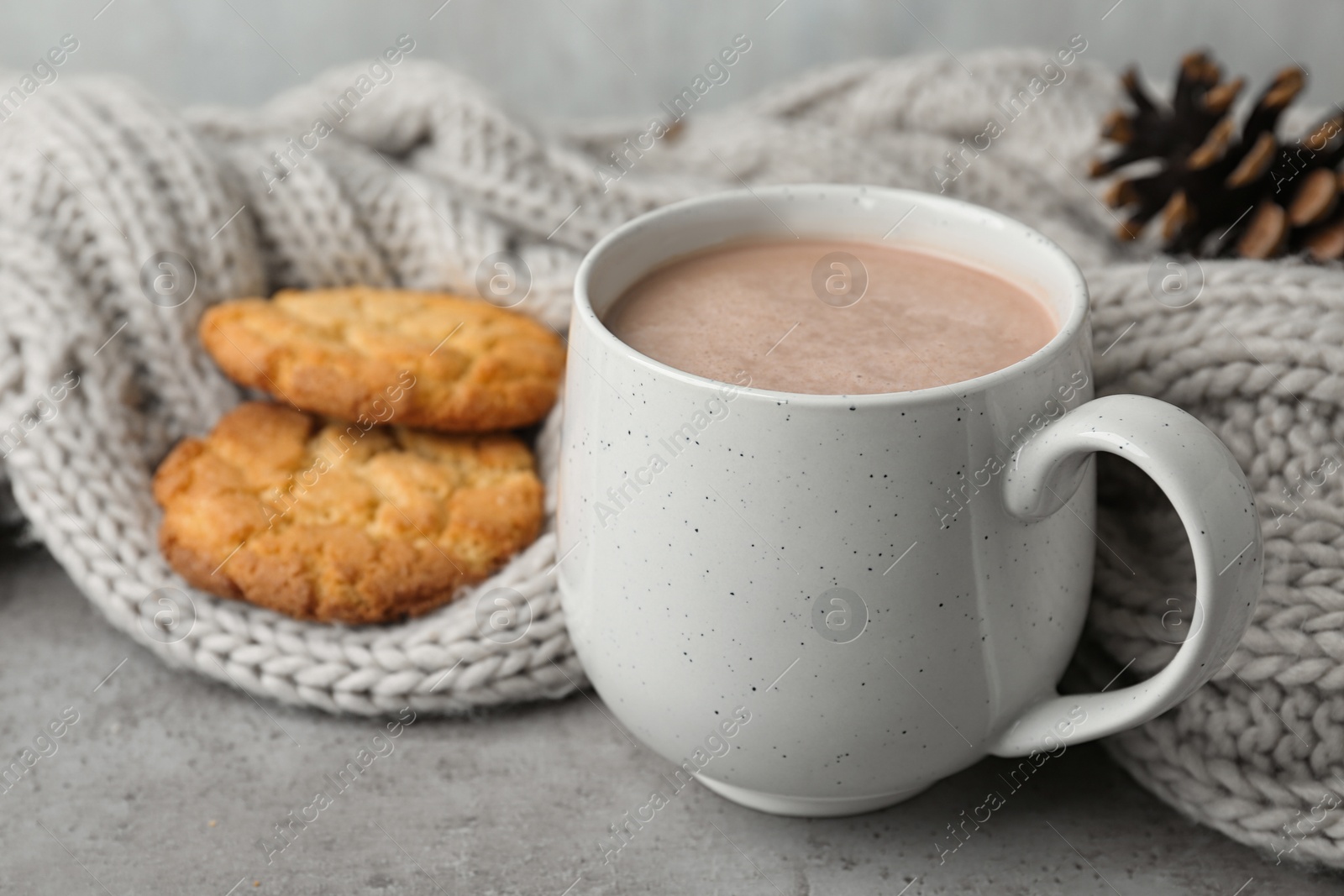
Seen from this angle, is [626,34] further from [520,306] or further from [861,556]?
[861,556]

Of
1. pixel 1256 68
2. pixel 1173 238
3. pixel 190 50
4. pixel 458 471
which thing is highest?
pixel 190 50

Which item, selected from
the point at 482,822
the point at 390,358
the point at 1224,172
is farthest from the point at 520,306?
the point at 1224,172

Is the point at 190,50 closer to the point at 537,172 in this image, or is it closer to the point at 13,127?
the point at 13,127

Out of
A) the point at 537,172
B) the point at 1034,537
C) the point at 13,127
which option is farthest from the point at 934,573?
the point at 13,127

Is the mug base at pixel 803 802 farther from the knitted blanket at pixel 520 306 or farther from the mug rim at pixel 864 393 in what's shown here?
the mug rim at pixel 864 393

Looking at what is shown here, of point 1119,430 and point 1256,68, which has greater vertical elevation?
point 1119,430

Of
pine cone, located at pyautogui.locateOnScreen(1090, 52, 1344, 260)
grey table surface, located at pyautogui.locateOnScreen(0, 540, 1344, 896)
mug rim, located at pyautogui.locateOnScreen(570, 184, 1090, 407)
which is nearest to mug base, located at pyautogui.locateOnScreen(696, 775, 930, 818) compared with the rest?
grey table surface, located at pyautogui.locateOnScreen(0, 540, 1344, 896)
